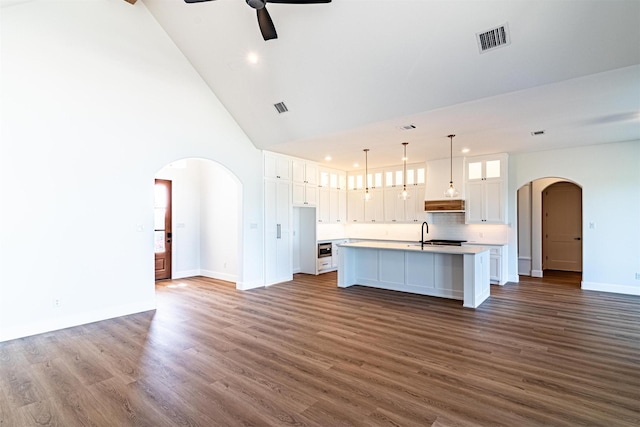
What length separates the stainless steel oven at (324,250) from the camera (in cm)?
844

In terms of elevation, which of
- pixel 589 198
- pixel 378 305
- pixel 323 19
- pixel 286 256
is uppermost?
pixel 323 19

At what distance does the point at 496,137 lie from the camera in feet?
19.1

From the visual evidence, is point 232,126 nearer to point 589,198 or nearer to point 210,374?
point 210,374

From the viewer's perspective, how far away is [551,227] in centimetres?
941

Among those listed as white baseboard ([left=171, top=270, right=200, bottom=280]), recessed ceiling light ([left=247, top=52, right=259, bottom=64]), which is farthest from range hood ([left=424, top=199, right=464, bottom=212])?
white baseboard ([left=171, top=270, right=200, bottom=280])

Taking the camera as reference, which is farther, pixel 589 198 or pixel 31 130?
pixel 589 198

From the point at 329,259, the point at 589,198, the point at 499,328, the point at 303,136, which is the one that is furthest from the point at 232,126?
the point at 589,198

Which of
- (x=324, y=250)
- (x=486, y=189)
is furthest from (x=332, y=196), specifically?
(x=486, y=189)

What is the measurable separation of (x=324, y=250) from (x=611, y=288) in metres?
6.09

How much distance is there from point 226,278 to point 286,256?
153 cm

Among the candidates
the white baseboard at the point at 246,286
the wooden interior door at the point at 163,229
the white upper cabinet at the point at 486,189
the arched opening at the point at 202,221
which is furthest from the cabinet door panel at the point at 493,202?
the wooden interior door at the point at 163,229

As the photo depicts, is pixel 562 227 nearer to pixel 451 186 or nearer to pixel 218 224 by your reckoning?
pixel 451 186

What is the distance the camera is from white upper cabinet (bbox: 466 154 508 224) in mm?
7123

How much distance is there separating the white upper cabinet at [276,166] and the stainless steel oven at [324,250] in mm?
2071
